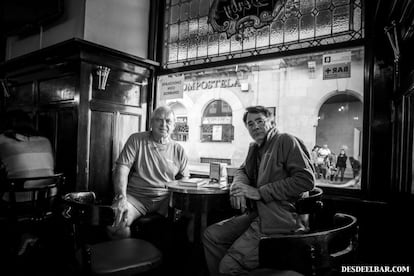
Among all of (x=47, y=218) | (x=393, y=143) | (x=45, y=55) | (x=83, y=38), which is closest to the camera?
(x=393, y=143)

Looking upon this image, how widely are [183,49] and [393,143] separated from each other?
2722 mm

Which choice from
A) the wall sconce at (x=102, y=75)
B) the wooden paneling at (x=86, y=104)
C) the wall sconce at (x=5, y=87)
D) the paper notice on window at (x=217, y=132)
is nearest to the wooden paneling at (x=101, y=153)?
the wooden paneling at (x=86, y=104)

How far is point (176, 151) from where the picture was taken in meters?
3.16

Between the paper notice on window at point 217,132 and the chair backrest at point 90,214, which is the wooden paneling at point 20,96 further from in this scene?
the chair backrest at point 90,214

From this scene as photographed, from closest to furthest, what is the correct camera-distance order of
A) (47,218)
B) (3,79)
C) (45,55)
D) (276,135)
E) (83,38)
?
1. (276,135)
2. (47,218)
3. (83,38)
4. (45,55)
5. (3,79)

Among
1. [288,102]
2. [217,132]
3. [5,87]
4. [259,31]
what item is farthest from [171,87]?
[5,87]

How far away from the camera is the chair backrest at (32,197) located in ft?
8.14

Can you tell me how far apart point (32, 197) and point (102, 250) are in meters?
1.21

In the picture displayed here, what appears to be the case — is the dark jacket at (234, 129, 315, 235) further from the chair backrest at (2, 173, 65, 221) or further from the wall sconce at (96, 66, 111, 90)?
the wall sconce at (96, 66, 111, 90)

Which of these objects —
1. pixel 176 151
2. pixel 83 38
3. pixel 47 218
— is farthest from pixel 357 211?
pixel 83 38

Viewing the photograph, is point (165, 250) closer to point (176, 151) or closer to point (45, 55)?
point (176, 151)

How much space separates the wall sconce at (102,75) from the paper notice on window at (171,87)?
794 millimetres

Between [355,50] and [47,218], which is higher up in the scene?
[355,50]

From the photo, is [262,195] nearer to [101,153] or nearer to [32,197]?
[32,197]
